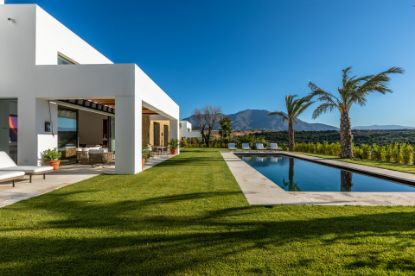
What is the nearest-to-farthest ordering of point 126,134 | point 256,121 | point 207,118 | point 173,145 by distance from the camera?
point 126,134 < point 173,145 < point 207,118 < point 256,121

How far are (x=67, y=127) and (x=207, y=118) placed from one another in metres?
24.4

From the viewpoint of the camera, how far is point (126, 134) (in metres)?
9.43

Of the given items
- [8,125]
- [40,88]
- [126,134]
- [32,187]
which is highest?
[40,88]

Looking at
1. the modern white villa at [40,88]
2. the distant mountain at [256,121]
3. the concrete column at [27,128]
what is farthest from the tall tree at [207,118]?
the distant mountain at [256,121]

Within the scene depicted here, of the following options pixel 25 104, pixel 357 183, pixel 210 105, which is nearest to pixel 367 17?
pixel 357 183

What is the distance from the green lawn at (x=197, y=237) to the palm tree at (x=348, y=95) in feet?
43.8

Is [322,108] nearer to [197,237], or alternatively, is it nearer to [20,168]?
[197,237]

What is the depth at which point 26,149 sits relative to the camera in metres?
9.53

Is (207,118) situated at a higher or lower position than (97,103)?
higher

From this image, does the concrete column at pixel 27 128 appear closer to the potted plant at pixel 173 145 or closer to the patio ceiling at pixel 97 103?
the patio ceiling at pixel 97 103

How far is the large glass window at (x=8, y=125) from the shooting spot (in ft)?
32.3

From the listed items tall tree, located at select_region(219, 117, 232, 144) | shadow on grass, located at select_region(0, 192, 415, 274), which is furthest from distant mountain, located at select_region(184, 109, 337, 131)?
shadow on grass, located at select_region(0, 192, 415, 274)

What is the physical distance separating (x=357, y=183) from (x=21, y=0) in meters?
15.8

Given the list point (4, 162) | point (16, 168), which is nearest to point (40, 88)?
point (4, 162)
